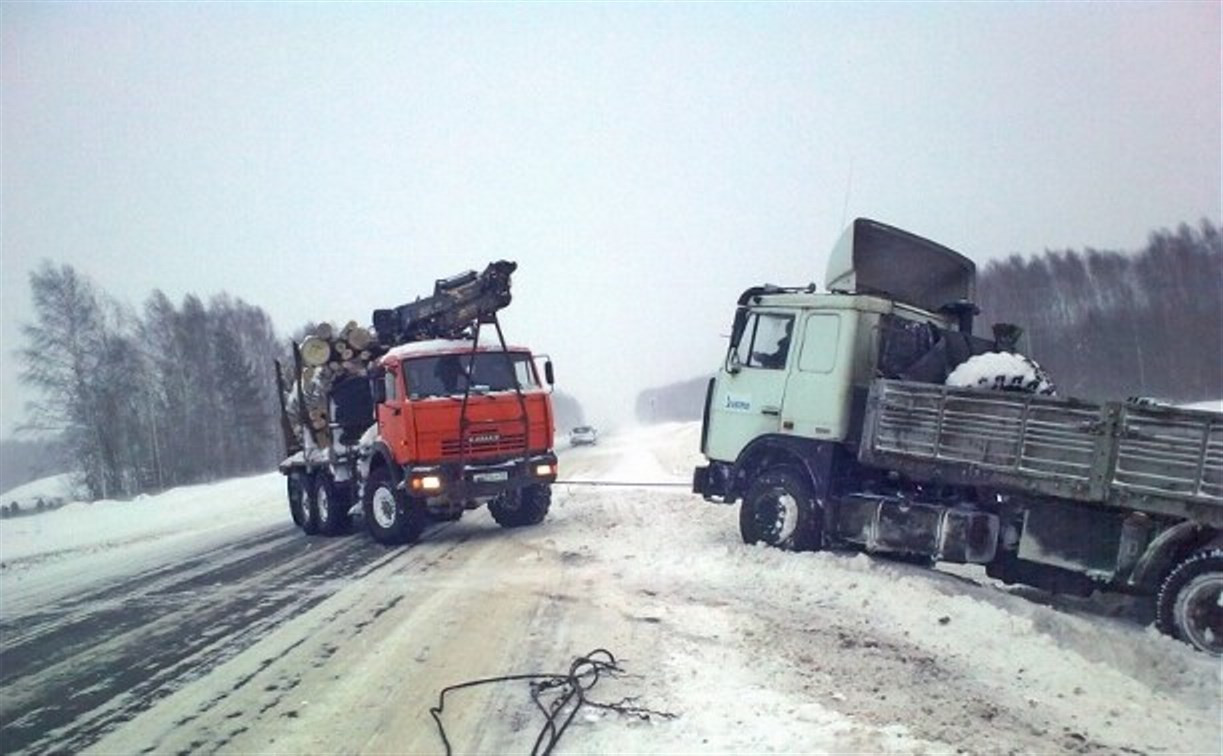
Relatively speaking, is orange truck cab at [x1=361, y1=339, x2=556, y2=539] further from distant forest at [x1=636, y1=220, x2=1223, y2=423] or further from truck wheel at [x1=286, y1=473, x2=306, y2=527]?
distant forest at [x1=636, y1=220, x2=1223, y2=423]

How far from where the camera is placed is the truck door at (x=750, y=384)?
351 inches

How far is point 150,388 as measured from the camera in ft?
143

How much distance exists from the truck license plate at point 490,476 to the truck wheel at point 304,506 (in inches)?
160

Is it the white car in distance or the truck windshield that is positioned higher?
the truck windshield

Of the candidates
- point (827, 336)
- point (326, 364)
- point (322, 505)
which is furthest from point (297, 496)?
point (827, 336)

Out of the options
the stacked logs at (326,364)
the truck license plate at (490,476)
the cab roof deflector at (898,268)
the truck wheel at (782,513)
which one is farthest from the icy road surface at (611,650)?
the stacked logs at (326,364)

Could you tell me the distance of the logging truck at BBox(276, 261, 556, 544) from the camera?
34.9 feet

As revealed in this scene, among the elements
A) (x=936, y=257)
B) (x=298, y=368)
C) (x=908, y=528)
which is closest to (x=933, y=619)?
(x=908, y=528)

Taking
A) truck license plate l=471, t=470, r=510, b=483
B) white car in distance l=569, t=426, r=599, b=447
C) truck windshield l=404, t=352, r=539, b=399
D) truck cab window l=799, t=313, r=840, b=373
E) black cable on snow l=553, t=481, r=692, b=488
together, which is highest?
truck cab window l=799, t=313, r=840, b=373

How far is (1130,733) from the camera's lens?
4129 mm

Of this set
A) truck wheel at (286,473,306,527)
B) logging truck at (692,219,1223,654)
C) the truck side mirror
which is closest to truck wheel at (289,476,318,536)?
truck wheel at (286,473,306,527)

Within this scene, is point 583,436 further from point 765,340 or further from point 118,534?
point 765,340

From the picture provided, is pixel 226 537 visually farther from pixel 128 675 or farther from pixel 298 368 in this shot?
pixel 128 675

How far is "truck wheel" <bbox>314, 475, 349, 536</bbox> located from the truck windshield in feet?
10.6
